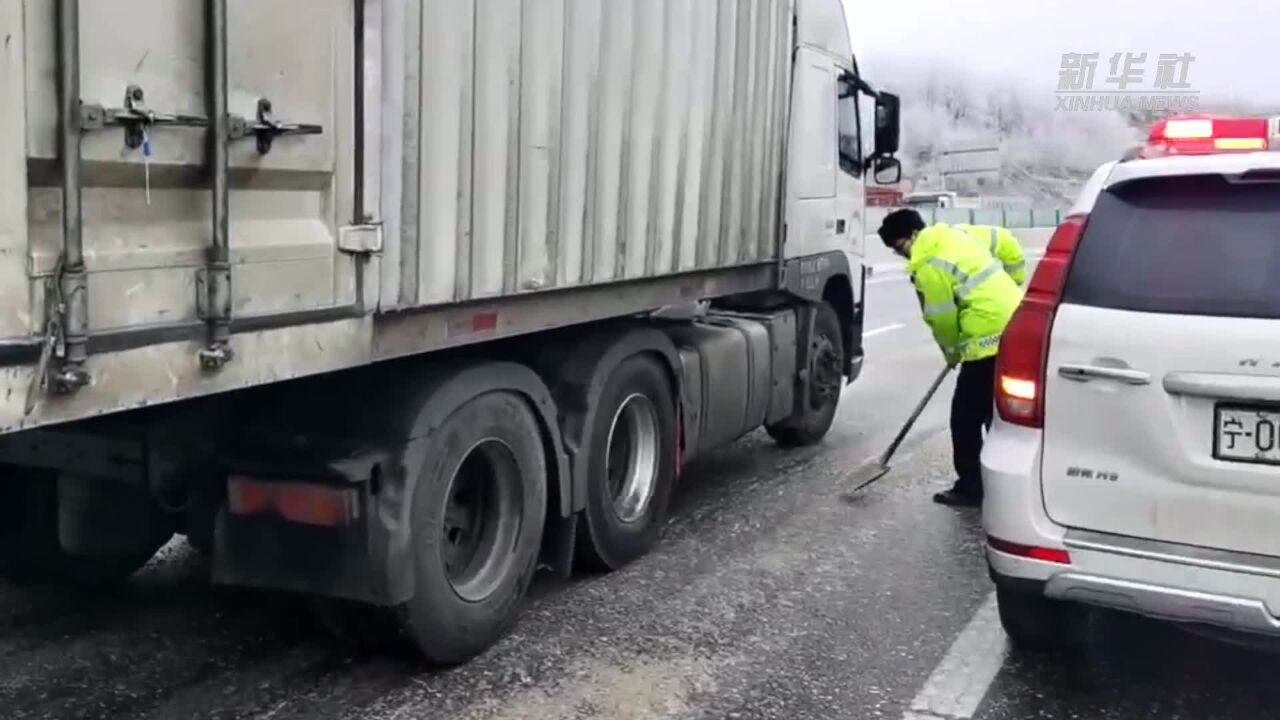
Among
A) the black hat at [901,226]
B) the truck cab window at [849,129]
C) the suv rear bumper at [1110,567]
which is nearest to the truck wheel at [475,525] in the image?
the suv rear bumper at [1110,567]

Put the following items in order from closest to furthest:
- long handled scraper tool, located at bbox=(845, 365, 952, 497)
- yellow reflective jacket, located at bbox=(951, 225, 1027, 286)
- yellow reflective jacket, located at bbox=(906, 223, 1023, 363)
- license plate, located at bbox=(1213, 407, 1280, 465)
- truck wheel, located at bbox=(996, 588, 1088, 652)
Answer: license plate, located at bbox=(1213, 407, 1280, 465) < truck wheel, located at bbox=(996, 588, 1088, 652) < yellow reflective jacket, located at bbox=(906, 223, 1023, 363) < long handled scraper tool, located at bbox=(845, 365, 952, 497) < yellow reflective jacket, located at bbox=(951, 225, 1027, 286)

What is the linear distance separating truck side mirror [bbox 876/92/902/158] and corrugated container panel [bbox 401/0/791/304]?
7.19 ft

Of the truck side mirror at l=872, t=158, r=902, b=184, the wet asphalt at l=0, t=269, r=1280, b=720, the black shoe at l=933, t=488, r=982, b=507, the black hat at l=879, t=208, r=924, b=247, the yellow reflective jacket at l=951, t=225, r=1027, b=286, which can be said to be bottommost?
the wet asphalt at l=0, t=269, r=1280, b=720

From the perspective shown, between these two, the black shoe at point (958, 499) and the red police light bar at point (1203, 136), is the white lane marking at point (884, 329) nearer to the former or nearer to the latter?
the black shoe at point (958, 499)

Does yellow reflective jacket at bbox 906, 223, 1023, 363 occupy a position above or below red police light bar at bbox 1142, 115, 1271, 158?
below

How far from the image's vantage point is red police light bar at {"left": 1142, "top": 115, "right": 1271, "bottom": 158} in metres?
4.77

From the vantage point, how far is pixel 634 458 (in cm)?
589

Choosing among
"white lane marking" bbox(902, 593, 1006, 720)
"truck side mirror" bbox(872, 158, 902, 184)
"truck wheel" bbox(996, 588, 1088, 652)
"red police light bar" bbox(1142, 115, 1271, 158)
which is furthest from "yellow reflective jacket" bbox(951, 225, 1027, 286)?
"truck wheel" bbox(996, 588, 1088, 652)

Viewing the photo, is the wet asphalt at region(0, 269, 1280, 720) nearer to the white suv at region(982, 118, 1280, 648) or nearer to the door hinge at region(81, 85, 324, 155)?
the white suv at region(982, 118, 1280, 648)

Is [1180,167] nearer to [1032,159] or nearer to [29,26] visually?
[29,26]

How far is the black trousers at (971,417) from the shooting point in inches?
265

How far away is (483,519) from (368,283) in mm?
1270

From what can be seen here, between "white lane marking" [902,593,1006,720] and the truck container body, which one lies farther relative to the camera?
"white lane marking" [902,593,1006,720]

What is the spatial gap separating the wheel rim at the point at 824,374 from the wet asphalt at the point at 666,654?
2.15 m
